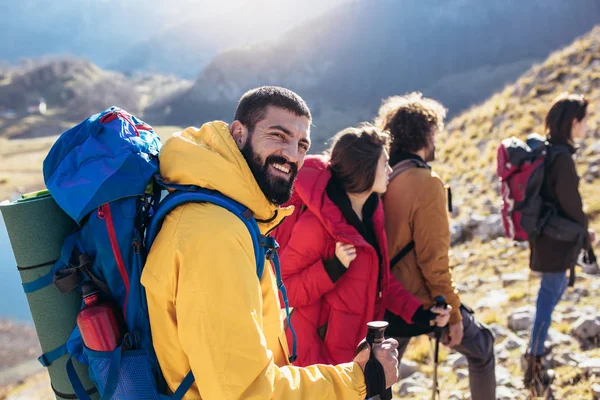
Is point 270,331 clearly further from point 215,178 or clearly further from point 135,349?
point 215,178

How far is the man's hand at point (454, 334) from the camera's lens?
2.99m

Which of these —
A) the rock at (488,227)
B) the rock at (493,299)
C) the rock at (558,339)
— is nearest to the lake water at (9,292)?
the rock at (488,227)

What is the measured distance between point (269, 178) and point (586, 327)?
13.3ft

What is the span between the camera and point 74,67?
346 feet

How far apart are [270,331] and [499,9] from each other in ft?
322

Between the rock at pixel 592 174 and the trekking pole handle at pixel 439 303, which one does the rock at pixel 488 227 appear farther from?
the trekking pole handle at pixel 439 303

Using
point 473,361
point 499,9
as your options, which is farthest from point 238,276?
point 499,9

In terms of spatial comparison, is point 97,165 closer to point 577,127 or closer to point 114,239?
point 114,239

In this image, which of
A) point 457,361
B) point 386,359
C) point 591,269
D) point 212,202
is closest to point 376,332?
point 386,359

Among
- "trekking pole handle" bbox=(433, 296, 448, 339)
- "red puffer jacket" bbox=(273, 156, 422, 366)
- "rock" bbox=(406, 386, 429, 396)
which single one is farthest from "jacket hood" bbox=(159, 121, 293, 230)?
"rock" bbox=(406, 386, 429, 396)

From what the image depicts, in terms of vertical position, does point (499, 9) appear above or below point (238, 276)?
above

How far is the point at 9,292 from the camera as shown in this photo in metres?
23.2

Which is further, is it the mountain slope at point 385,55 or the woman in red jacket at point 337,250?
the mountain slope at point 385,55

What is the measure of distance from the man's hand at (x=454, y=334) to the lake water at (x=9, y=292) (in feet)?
71.8
